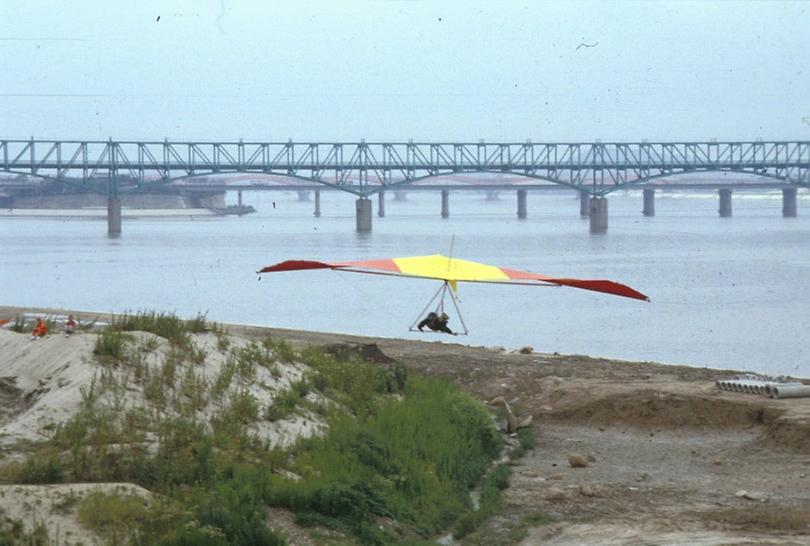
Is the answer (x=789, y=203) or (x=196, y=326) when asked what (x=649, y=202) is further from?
(x=196, y=326)

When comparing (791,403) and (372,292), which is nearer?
(791,403)

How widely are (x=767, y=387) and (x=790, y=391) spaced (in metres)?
0.33

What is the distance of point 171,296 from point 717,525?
133 feet

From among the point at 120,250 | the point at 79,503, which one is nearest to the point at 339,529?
the point at 79,503

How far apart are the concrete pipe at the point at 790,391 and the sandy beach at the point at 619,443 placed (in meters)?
0.23

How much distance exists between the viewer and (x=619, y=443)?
16812 mm

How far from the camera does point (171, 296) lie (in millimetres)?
50719

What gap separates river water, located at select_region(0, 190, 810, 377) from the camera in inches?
1421

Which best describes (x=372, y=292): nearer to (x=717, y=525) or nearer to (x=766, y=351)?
(x=766, y=351)

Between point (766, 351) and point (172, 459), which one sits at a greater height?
point (172, 459)

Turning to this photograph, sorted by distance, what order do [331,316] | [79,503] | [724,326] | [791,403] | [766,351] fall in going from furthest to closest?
[331,316]
[724,326]
[766,351]
[791,403]
[79,503]

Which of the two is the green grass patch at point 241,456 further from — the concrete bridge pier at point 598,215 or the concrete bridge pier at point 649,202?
the concrete bridge pier at point 649,202

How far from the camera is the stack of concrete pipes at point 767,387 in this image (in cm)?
1847

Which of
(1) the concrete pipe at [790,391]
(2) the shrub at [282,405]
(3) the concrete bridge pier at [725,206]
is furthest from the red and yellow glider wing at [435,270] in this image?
(3) the concrete bridge pier at [725,206]
